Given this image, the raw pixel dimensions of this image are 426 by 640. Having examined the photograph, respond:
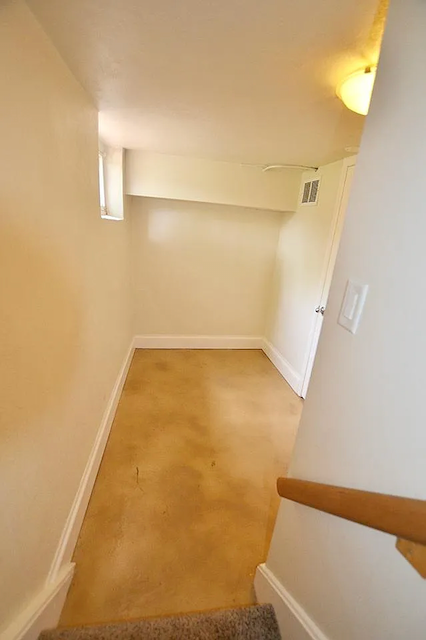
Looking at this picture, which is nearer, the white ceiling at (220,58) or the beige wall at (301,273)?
the white ceiling at (220,58)

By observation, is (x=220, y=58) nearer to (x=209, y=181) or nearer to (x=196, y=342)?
(x=209, y=181)

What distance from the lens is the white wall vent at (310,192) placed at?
2.54 metres

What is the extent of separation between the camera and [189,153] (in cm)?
242

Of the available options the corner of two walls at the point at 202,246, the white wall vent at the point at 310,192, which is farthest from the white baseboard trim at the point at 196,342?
the white wall vent at the point at 310,192

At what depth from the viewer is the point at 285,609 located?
3.04 feet

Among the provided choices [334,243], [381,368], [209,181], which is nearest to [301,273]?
[334,243]

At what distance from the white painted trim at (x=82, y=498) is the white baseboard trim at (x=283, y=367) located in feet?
5.83

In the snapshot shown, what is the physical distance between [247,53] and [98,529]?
2.17 meters

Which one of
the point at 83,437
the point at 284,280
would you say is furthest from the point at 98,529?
the point at 284,280

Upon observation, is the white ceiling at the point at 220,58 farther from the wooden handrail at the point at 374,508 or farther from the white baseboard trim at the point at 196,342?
the white baseboard trim at the point at 196,342

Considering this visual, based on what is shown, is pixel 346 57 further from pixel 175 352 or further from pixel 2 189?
pixel 175 352

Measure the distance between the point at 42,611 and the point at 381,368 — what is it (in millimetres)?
1341

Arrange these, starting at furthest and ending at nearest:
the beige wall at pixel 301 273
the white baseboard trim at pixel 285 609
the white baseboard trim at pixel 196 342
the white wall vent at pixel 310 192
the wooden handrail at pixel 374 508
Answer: the white baseboard trim at pixel 196 342
the white wall vent at pixel 310 192
the beige wall at pixel 301 273
the white baseboard trim at pixel 285 609
the wooden handrail at pixel 374 508

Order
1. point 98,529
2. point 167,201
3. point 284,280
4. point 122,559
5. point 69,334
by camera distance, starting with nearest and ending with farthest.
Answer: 1. point 69,334
2. point 122,559
3. point 98,529
4. point 167,201
5. point 284,280
